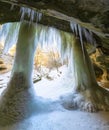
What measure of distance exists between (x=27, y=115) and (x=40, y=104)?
323 millimetres

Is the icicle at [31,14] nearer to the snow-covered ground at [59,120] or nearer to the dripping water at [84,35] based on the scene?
the dripping water at [84,35]

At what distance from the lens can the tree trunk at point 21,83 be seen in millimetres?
3291

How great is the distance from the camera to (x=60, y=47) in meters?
3.99

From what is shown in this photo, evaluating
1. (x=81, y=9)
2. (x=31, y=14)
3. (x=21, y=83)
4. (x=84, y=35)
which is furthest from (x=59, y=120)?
(x=81, y=9)

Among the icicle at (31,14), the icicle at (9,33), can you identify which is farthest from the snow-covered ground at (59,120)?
the icicle at (31,14)

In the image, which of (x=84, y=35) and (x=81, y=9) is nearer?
(x=81, y=9)

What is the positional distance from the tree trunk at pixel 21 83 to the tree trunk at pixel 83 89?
0.67m

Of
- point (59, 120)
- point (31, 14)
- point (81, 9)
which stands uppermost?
point (31, 14)

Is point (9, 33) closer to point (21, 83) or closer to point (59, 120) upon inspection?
point (21, 83)

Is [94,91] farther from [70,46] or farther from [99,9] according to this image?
[99,9]

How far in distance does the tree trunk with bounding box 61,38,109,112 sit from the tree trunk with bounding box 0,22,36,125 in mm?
665

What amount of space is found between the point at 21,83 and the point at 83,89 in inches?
40.9

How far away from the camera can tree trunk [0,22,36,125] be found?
3291 mm

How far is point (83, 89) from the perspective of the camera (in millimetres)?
3830
